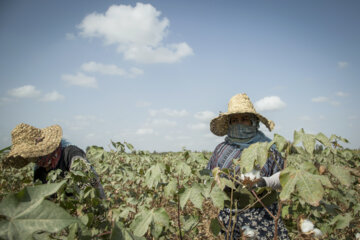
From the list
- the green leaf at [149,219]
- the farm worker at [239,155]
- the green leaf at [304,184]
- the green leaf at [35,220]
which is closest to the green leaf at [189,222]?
the farm worker at [239,155]

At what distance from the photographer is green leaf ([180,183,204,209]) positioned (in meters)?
1.12

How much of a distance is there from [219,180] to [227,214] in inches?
56.0

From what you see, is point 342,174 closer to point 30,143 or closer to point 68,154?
point 68,154

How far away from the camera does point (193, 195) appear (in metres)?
1.14

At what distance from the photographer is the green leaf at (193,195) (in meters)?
1.12

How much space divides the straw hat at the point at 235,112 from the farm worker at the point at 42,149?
65.0 inches

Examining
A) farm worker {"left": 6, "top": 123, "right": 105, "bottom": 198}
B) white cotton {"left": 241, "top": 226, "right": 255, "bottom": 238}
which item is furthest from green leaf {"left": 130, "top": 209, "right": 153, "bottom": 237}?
farm worker {"left": 6, "top": 123, "right": 105, "bottom": 198}

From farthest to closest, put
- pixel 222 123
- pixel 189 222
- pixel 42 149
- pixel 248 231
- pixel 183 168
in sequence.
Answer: pixel 222 123
pixel 42 149
pixel 248 231
pixel 189 222
pixel 183 168

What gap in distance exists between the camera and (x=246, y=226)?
6.78ft

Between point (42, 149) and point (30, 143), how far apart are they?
17 centimetres

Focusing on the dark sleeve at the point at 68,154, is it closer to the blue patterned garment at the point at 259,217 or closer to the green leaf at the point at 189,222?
the green leaf at the point at 189,222

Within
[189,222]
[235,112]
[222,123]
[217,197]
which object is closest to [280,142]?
[217,197]

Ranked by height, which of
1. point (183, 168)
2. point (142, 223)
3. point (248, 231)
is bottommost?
point (248, 231)

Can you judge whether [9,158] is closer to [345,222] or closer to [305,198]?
[305,198]
